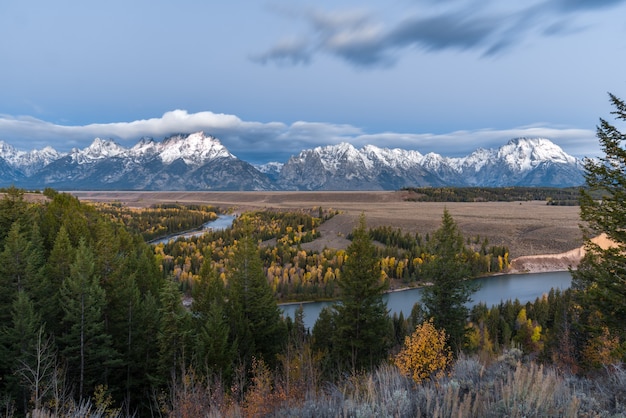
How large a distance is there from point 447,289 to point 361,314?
23.1 ft

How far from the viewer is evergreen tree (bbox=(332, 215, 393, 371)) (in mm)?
29344

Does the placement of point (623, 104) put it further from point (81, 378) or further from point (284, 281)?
point (284, 281)

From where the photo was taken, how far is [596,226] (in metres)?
18.6

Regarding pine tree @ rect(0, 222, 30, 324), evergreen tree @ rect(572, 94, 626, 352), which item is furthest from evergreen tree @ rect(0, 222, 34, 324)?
evergreen tree @ rect(572, 94, 626, 352)

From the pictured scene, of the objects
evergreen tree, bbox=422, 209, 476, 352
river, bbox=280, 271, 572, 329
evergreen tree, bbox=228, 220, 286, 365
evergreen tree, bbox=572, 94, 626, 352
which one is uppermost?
evergreen tree, bbox=572, 94, 626, 352

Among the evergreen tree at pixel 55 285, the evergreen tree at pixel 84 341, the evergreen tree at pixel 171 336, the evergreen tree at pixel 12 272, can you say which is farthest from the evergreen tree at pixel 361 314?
the evergreen tree at pixel 12 272

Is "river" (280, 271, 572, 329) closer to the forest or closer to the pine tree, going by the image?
the forest

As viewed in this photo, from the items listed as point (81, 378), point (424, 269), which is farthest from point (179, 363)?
point (424, 269)

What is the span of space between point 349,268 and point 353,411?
80.7 ft

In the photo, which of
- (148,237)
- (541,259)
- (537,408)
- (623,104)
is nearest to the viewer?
(537,408)

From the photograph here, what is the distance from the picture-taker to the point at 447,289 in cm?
2930

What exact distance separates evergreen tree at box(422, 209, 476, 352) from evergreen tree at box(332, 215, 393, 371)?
3.96 metres

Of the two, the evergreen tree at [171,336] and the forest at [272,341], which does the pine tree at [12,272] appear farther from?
the evergreen tree at [171,336]

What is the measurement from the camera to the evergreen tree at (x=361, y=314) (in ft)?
96.3
